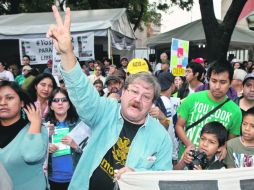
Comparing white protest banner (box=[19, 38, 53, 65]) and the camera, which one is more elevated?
white protest banner (box=[19, 38, 53, 65])

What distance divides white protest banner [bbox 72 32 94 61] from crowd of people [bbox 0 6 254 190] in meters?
7.44

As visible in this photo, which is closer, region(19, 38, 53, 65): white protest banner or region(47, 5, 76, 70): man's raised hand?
region(47, 5, 76, 70): man's raised hand

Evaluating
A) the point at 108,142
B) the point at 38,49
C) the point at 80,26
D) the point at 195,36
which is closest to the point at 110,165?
the point at 108,142

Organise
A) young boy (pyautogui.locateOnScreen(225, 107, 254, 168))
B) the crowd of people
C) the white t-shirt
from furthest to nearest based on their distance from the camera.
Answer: the white t-shirt < young boy (pyautogui.locateOnScreen(225, 107, 254, 168)) < the crowd of people

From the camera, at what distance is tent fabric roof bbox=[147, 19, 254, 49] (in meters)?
16.9

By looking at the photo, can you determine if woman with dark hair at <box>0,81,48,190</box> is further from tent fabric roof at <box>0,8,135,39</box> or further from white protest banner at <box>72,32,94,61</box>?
tent fabric roof at <box>0,8,135,39</box>

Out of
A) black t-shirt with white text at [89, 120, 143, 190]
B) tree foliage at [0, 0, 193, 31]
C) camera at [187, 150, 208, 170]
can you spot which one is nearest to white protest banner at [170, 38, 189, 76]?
camera at [187, 150, 208, 170]

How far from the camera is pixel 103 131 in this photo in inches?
100

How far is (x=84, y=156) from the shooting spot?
251 cm

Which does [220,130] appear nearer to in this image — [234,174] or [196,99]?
[196,99]

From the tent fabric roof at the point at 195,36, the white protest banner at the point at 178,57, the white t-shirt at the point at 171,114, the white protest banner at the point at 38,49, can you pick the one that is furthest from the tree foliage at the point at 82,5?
the white t-shirt at the point at 171,114

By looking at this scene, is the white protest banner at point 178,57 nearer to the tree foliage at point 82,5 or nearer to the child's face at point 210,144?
the child's face at point 210,144

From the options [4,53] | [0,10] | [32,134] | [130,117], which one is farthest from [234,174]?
[0,10]

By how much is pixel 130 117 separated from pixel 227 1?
35.0 metres
